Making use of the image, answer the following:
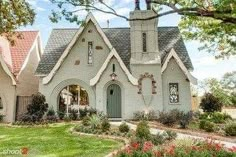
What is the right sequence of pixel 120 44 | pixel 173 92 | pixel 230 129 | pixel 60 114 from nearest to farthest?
pixel 230 129 < pixel 60 114 < pixel 173 92 < pixel 120 44

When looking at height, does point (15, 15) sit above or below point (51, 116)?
above

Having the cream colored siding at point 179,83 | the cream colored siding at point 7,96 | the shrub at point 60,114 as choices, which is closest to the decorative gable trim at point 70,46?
the shrub at point 60,114

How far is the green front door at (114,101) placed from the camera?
1028 inches

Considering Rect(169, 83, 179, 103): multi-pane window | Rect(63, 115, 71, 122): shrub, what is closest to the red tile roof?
Rect(63, 115, 71, 122): shrub

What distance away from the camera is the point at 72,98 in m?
27.5

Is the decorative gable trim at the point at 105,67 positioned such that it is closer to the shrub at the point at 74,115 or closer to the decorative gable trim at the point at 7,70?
the shrub at the point at 74,115

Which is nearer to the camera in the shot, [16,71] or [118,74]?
[118,74]

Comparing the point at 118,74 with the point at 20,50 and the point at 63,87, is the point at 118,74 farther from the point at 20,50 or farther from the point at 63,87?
the point at 20,50

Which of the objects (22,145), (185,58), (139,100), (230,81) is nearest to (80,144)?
(22,145)

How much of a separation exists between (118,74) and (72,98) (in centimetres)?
458

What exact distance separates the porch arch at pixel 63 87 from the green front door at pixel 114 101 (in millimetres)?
1261

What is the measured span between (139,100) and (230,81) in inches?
1551

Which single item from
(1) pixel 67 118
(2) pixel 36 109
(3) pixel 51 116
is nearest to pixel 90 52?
(1) pixel 67 118

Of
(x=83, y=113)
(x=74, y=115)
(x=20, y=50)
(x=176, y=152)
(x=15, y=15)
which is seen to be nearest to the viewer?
(x=176, y=152)
